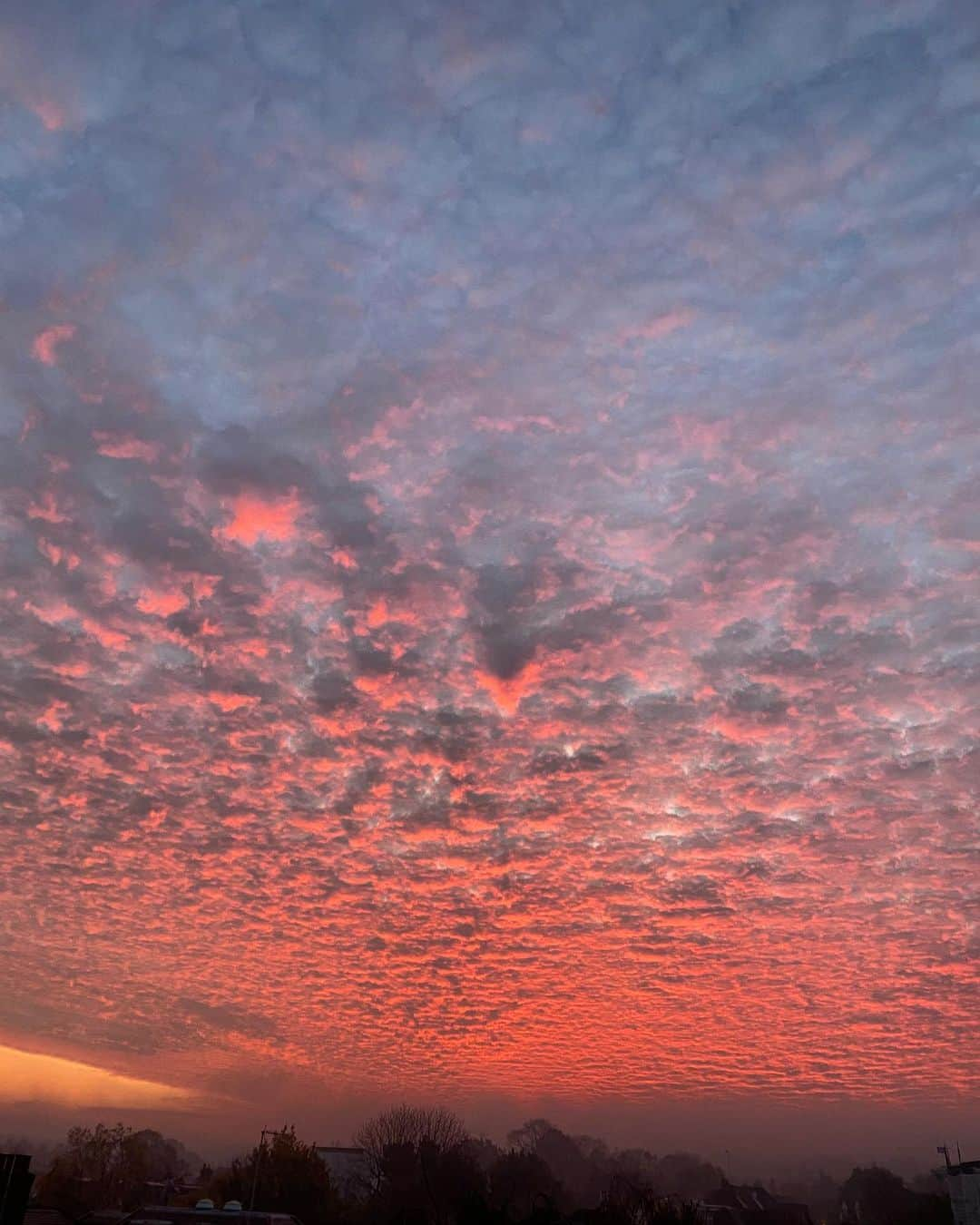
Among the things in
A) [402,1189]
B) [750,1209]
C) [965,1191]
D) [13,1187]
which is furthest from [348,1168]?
[13,1187]

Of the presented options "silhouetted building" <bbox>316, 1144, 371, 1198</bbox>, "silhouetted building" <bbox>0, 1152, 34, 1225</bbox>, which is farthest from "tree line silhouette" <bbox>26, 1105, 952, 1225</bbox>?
"silhouetted building" <bbox>0, 1152, 34, 1225</bbox>

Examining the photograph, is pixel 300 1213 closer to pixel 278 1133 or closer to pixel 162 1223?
pixel 278 1133

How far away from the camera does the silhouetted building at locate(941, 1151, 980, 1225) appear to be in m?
85.4

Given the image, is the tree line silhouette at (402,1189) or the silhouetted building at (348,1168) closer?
the tree line silhouette at (402,1189)

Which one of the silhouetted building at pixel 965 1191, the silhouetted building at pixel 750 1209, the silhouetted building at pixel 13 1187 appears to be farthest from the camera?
the silhouetted building at pixel 750 1209

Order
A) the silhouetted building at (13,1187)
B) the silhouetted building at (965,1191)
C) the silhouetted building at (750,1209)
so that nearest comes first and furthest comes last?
the silhouetted building at (13,1187)
the silhouetted building at (965,1191)
the silhouetted building at (750,1209)

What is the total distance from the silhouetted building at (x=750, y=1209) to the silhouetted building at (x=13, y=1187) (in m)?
71.5

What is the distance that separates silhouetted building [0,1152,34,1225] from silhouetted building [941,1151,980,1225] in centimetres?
8128

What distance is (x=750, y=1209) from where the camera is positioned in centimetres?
11475

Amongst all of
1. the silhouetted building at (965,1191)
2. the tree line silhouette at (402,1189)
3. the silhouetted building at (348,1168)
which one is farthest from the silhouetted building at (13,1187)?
the silhouetted building at (965,1191)

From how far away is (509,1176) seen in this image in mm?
113750

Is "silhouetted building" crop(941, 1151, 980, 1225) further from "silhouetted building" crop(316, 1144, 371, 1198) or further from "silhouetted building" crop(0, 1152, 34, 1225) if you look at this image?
"silhouetted building" crop(0, 1152, 34, 1225)

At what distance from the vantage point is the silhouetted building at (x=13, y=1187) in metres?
42.3

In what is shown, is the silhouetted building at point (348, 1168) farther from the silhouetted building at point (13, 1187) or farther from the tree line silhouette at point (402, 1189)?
the silhouetted building at point (13, 1187)
